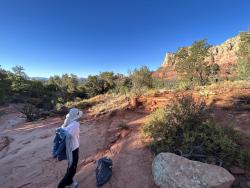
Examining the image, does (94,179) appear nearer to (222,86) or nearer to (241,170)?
(241,170)

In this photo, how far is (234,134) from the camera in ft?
14.3

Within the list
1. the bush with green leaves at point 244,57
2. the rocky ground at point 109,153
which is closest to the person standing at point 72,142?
the rocky ground at point 109,153

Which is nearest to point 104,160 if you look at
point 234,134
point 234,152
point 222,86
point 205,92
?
point 234,152

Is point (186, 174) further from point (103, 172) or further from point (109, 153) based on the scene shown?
point (109, 153)

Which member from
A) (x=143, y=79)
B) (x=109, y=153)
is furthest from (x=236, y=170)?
(x=143, y=79)

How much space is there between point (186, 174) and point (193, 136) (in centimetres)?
124

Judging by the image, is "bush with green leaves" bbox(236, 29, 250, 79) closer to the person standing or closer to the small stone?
the small stone

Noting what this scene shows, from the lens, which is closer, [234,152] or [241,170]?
[241,170]

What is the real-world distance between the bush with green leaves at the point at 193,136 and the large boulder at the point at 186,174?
1.72ft

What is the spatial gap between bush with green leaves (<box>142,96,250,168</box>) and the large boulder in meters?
0.53

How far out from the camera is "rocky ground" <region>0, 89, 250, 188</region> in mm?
4059

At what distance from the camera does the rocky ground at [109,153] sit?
406 cm

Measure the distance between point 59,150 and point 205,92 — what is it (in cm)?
633

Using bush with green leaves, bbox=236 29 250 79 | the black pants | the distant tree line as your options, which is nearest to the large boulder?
the black pants
